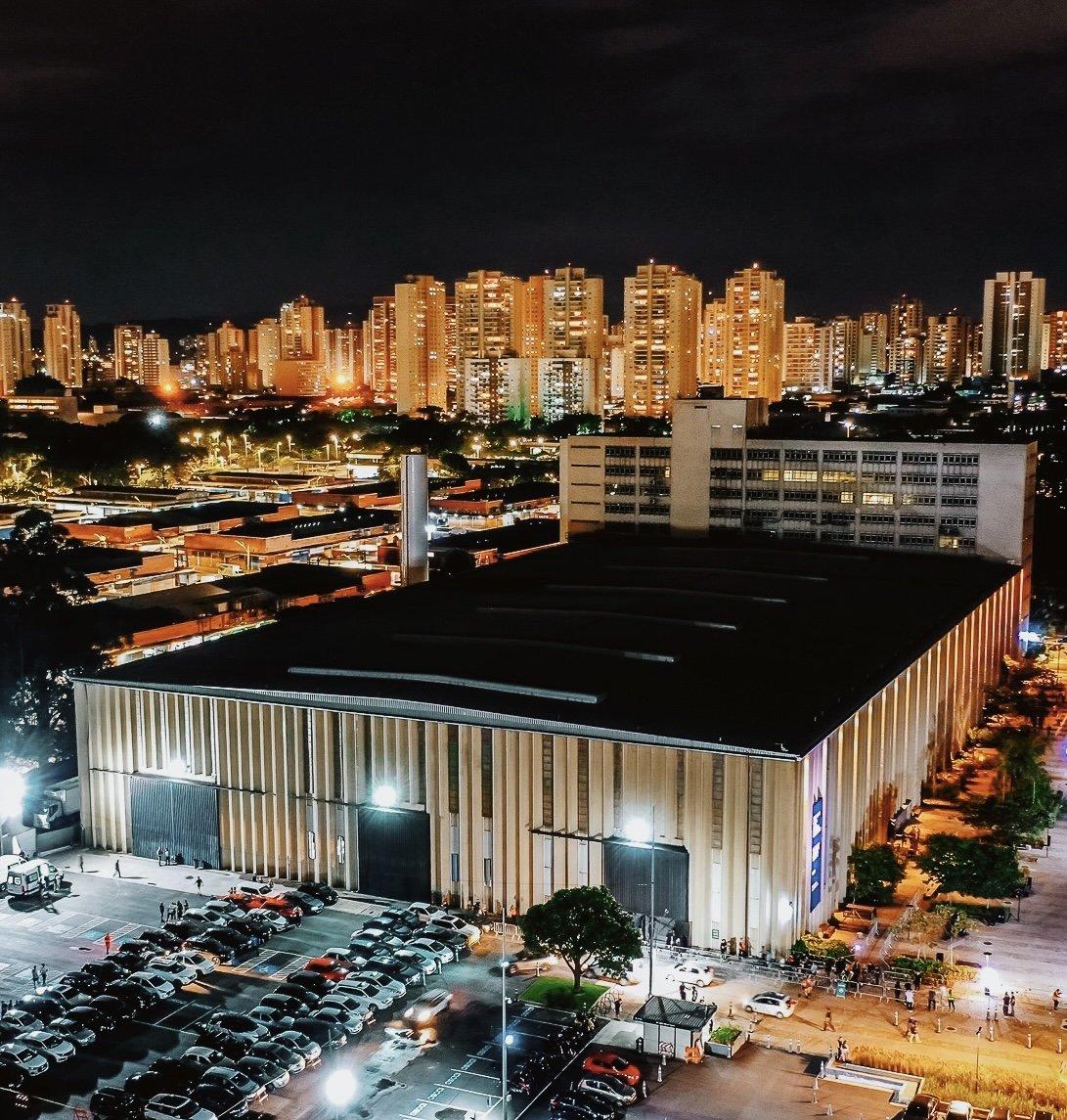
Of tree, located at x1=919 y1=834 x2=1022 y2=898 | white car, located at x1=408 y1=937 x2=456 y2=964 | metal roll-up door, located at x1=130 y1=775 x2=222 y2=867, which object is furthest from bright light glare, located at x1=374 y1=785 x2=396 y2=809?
tree, located at x1=919 y1=834 x2=1022 y2=898

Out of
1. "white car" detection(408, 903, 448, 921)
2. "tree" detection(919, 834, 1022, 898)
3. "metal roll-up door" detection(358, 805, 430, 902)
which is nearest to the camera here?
"white car" detection(408, 903, 448, 921)

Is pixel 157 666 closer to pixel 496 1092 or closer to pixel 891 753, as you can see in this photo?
pixel 496 1092

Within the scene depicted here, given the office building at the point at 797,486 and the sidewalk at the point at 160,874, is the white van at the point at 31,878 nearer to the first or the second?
the sidewalk at the point at 160,874

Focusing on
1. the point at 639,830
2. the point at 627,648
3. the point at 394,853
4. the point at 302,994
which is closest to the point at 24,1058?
the point at 302,994

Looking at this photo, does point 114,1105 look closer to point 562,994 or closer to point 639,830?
point 562,994

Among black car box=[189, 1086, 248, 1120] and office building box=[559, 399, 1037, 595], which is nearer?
black car box=[189, 1086, 248, 1120]

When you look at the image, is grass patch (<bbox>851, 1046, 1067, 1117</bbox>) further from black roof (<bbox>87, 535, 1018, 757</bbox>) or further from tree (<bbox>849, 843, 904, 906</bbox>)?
tree (<bbox>849, 843, 904, 906</bbox>)

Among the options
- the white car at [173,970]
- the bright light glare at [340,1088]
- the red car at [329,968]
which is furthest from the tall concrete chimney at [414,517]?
the bright light glare at [340,1088]
